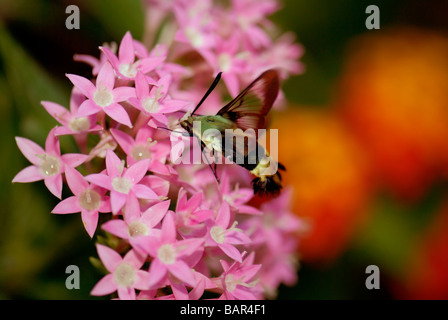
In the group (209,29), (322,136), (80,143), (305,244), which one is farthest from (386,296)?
(80,143)

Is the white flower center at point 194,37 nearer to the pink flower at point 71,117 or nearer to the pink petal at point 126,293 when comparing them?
the pink flower at point 71,117

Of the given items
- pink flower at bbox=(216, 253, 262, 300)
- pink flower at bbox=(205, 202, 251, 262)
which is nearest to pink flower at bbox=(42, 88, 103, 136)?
pink flower at bbox=(205, 202, 251, 262)

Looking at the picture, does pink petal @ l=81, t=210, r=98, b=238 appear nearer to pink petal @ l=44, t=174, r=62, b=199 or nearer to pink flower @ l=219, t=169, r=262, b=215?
pink petal @ l=44, t=174, r=62, b=199

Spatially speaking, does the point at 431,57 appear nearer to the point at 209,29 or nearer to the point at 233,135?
the point at 209,29

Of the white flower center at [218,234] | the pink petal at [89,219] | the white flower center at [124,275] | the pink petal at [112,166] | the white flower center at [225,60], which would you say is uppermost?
the white flower center at [225,60]

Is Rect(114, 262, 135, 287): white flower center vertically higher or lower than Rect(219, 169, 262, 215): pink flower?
lower

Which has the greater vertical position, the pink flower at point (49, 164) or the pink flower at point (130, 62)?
the pink flower at point (130, 62)

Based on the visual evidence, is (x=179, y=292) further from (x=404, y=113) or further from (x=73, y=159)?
(x=404, y=113)

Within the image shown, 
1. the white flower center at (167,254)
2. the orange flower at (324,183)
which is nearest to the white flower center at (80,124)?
the white flower center at (167,254)

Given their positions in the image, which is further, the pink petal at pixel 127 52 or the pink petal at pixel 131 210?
the pink petal at pixel 127 52
